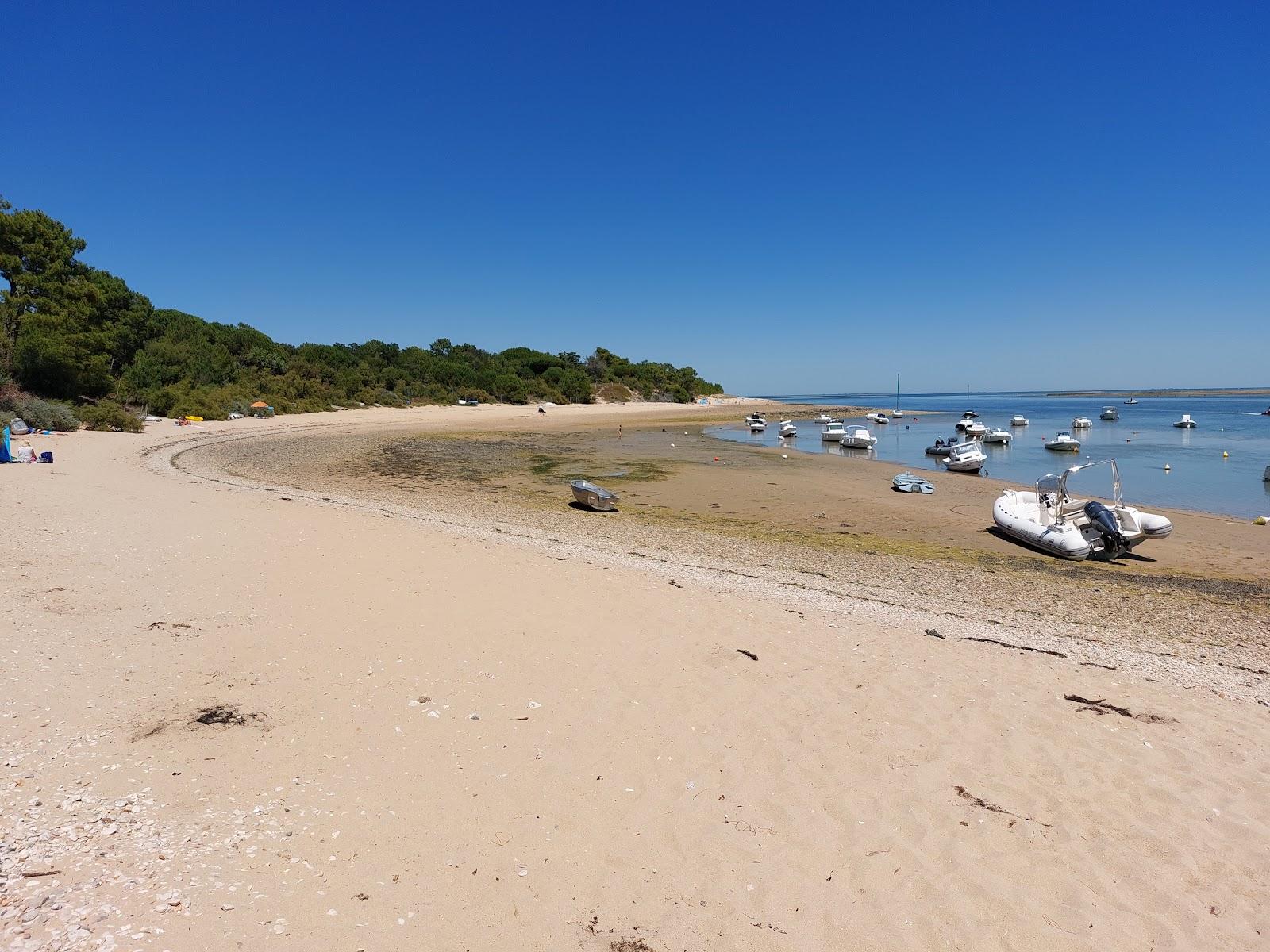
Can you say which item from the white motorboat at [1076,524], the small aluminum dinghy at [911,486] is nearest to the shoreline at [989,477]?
the small aluminum dinghy at [911,486]

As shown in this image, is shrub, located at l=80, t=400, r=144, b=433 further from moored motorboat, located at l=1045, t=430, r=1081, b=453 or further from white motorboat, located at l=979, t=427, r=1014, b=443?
white motorboat, located at l=979, t=427, r=1014, b=443

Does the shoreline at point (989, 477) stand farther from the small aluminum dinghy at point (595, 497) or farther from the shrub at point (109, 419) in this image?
the shrub at point (109, 419)

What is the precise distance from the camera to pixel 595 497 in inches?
667

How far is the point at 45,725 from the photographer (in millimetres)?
4168

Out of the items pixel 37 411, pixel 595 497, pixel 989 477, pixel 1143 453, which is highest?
pixel 37 411

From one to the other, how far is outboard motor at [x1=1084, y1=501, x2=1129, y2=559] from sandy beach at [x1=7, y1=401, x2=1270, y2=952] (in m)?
3.29

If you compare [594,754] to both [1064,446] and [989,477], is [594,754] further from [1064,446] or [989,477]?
[1064,446]

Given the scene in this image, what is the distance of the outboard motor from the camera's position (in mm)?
13578

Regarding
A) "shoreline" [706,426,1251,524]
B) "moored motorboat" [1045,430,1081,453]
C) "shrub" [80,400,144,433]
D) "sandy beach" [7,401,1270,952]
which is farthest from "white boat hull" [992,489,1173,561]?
"shrub" [80,400,144,433]

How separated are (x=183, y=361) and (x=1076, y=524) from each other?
5666cm

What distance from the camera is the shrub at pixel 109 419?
30.6 metres

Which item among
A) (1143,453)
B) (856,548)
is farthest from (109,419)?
(1143,453)

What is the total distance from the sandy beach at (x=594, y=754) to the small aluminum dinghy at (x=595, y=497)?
250 inches

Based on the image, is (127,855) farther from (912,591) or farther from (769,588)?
(912,591)
